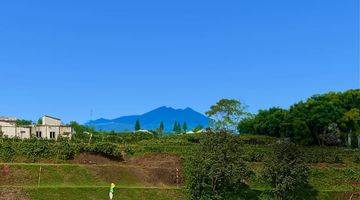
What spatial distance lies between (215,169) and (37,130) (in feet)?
103

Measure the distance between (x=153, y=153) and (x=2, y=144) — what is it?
1434 centimetres

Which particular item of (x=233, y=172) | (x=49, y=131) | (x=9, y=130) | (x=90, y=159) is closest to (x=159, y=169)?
(x=90, y=159)

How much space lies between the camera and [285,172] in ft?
164

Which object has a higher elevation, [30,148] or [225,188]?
[30,148]

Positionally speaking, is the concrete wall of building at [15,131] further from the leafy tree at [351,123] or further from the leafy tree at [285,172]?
the leafy tree at [351,123]

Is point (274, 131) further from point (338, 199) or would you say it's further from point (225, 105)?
point (338, 199)

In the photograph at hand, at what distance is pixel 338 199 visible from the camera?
53.3 meters

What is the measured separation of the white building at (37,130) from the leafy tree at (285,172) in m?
28.4

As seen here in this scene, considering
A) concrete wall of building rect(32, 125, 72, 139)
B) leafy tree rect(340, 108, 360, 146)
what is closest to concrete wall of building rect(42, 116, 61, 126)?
concrete wall of building rect(32, 125, 72, 139)

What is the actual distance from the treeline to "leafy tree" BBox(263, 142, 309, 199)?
26.4m

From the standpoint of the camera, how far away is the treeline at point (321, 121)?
77.2 metres

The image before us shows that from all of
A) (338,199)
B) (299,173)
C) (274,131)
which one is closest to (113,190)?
(299,173)

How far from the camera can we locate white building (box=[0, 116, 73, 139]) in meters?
69.1

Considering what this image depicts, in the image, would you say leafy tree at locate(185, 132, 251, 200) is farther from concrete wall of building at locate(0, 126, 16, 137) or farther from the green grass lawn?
concrete wall of building at locate(0, 126, 16, 137)
